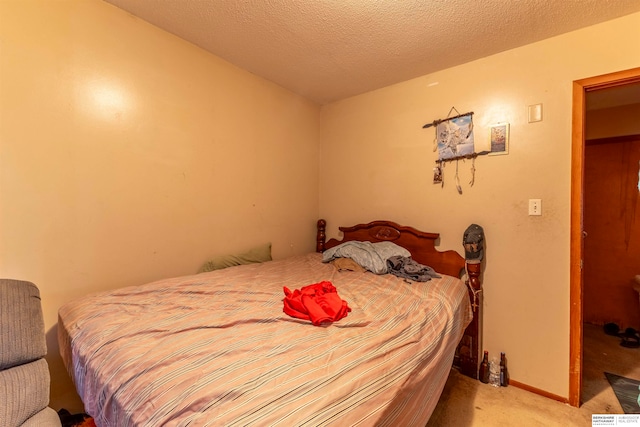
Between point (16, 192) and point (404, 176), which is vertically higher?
point (404, 176)

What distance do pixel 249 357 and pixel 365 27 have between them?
1.94 metres

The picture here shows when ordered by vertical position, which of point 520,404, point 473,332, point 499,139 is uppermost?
point 499,139

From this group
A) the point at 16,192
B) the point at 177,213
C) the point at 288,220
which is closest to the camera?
the point at 16,192

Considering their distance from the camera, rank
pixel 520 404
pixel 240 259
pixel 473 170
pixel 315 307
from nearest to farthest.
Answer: pixel 315 307, pixel 520 404, pixel 473 170, pixel 240 259

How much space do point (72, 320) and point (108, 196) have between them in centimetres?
75

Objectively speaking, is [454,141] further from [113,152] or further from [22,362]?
[22,362]

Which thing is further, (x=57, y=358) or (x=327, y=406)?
(x=57, y=358)

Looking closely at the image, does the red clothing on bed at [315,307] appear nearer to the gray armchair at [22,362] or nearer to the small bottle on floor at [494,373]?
the gray armchair at [22,362]

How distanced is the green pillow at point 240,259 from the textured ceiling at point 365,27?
158 centimetres

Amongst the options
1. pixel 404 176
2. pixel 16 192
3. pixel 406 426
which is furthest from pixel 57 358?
pixel 404 176

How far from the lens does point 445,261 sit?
7.27 feet

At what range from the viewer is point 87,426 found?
1.24 meters

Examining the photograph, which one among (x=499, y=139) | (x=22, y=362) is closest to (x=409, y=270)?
(x=499, y=139)

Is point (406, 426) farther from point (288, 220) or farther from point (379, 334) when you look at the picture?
point (288, 220)
